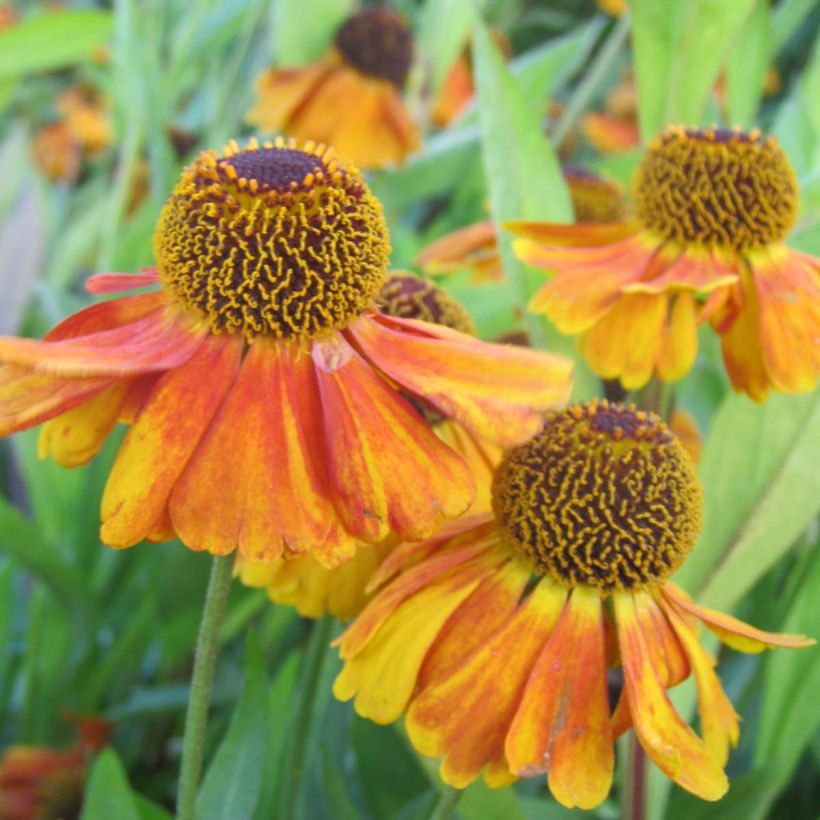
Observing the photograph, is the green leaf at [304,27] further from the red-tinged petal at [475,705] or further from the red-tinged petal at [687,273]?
the red-tinged petal at [475,705]

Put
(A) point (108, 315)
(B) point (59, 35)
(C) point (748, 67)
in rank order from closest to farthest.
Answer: (A) point (108, 315) < (C) point (748, 67) < (B) point (59, 35)

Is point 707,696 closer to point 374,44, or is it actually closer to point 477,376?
point 477,376

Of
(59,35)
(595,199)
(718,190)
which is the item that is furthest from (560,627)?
(59,35)

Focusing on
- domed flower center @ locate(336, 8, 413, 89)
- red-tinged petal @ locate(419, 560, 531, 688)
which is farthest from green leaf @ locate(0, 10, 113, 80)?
red-tinged petal @ locate(419, 560, 531, 688)

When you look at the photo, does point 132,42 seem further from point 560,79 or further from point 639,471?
point 639,471

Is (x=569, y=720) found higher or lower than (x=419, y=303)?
lower

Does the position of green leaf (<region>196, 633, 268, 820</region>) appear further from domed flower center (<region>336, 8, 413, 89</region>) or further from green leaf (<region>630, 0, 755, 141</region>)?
domed flower center (<region>336, 8, 413, 89</region>)
